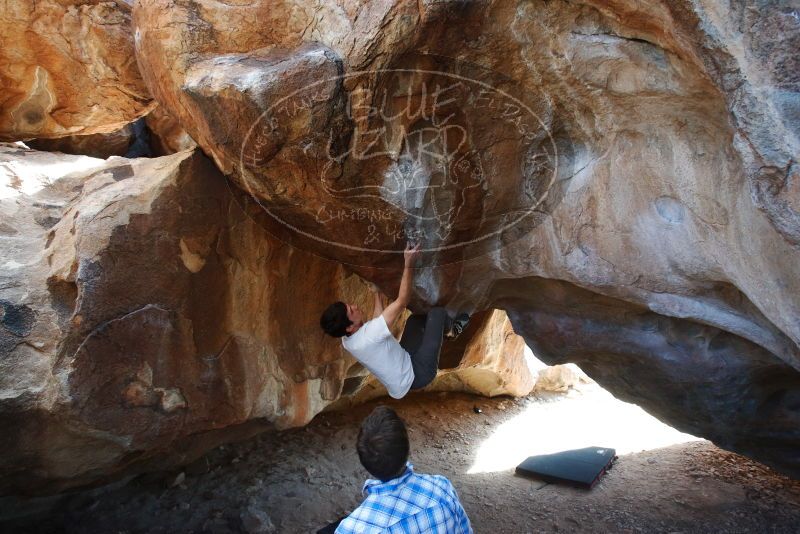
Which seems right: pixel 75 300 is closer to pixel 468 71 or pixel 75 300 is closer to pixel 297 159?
pixel 297 159

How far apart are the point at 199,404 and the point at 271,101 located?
1561mm

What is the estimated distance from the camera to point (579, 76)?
88.1 inches

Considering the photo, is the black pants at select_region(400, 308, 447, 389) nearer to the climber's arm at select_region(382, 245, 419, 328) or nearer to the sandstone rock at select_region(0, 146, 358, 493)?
the climber's arm at select_region(382, 245, 419, 328)

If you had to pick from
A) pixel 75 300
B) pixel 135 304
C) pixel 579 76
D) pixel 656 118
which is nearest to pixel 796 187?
pixel 656 118

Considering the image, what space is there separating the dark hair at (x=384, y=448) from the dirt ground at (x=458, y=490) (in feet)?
7.34

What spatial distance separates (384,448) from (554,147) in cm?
164

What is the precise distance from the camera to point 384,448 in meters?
1.57

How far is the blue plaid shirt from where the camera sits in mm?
1478

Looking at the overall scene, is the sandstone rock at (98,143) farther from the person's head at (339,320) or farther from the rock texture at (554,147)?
the person's head at (339,320)

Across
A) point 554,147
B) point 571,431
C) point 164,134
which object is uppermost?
point 554,147

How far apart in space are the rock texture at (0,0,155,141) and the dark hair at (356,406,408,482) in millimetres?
Result: 3479

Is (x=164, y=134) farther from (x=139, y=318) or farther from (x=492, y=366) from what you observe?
(x=139, y=318)

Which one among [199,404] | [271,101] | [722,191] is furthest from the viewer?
[199,404]

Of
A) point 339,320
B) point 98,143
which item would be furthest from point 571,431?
point 98,143
